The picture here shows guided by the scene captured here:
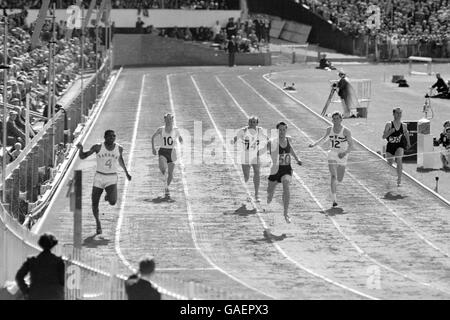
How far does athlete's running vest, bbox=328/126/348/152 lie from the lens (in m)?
22.5

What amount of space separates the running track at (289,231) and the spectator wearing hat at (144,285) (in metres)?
2.15

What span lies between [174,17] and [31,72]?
26595mm

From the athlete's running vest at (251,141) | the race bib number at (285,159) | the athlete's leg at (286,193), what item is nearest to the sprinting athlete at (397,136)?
the athlete's running vest at (251,141)

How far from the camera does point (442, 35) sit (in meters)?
63.9

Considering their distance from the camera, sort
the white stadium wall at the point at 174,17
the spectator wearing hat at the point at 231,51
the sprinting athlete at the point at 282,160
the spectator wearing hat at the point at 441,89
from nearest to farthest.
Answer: the sprinting athlete at the point at 282,160, the spectator wearing hat at the point at 441,89, the spectator wearing hat at the point at 231,51, the white stadium wall at the point at 174,17

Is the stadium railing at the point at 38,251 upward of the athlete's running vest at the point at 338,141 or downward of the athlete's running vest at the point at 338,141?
downward

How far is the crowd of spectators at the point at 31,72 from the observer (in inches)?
1027

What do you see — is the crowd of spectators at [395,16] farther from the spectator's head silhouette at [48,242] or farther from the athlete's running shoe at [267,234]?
the spectator's head silhouette at [48,242]

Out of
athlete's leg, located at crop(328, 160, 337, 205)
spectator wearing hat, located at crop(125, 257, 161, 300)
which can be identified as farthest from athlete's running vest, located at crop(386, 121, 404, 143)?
spectator wearing hat, located at crop(125, 257, 161, 300)

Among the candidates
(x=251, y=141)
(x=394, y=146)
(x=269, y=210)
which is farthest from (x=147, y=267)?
(x=394, y=146)

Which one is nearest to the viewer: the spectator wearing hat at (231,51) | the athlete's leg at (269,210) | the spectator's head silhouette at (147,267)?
the spectator's head silhouette at (147,267)

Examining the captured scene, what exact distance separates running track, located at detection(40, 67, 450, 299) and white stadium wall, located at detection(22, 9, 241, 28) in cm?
3123

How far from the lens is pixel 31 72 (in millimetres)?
37469
